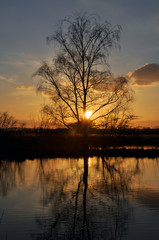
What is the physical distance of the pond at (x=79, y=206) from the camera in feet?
18.5

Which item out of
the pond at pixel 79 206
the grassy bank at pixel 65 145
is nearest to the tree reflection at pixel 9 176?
the pond at pixel 79 206

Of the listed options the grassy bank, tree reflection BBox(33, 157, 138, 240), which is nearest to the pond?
tree reflection BBox(33, 157, 138, 240)

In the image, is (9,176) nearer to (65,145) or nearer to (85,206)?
(85,206)

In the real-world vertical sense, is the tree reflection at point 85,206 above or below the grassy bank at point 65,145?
below

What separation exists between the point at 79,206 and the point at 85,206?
0.16 m

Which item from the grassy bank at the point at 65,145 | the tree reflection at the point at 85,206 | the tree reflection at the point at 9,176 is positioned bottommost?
the tree reflection at the point at 85,206

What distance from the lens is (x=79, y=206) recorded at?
7586mm

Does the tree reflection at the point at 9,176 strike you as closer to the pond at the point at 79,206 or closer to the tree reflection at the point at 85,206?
the pond at the point at 79,206

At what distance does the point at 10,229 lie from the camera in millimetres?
5773

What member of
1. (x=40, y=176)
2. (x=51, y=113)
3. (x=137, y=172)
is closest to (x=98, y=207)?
(x=40, y=176)

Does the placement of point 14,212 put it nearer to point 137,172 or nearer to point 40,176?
point 40,176

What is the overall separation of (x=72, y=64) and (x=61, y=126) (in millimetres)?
5153

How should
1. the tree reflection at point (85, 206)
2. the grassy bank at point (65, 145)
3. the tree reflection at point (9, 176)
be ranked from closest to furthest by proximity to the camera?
the tree reflection at point (85, 206) < the tree reflection at point (9, 176) < the grassy bank at point (65, 145)

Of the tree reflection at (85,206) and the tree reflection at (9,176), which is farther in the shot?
the tree reflection at (9,176)
